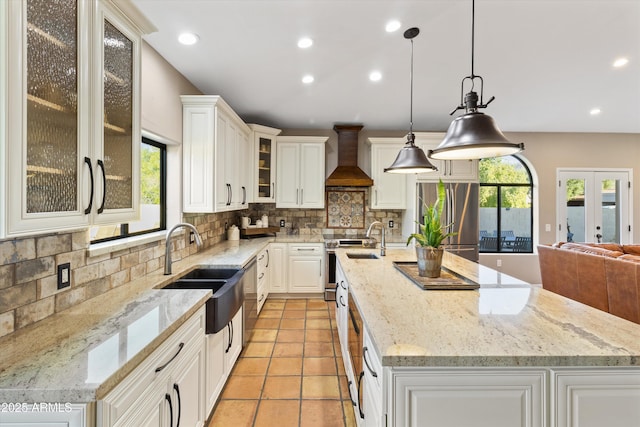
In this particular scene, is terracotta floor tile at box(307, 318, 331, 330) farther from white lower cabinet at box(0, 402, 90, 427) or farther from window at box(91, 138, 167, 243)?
white lower cabinet at box(0, 402, 90, 427)

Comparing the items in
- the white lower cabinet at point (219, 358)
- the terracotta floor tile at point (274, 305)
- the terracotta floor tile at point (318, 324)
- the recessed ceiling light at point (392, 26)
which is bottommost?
the terracotta floor tile at point (318, 324)

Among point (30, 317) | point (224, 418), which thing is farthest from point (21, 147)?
point (224, 418)

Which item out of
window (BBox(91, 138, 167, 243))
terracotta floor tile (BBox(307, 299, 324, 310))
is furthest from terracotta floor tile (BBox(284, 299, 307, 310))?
window (BBox(91, 138, 167, 243))

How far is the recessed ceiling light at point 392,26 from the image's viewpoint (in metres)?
2.46

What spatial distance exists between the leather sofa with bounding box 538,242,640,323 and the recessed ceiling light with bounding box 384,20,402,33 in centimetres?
300

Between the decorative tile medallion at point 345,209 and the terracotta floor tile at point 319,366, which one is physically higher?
the decorative tile medallion at point 345,209

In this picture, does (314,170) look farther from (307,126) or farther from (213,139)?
(213,139)

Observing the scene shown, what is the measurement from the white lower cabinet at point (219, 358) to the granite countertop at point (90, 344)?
439 mm

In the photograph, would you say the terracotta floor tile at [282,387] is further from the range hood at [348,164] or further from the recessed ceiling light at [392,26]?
the recessed ceiling light at [392,26]

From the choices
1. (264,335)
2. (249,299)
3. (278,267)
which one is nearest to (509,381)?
(249,299)

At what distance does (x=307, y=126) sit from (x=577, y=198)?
4980mm

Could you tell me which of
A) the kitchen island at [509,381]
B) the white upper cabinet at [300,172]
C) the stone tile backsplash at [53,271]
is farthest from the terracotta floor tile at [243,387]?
the white upper cabinet at [300,172]

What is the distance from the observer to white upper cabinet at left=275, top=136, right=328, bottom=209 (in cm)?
470

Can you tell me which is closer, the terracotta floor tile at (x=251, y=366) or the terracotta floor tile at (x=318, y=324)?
the terracotta floor tile at (x=251, y=366)
